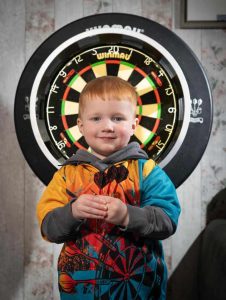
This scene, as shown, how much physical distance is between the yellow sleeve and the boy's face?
16 cm

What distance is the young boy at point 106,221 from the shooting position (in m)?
1.10

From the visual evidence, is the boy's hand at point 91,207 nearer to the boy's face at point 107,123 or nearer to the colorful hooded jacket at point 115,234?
the colorful hooded jacket at point 115,234

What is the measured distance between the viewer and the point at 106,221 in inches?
42.0

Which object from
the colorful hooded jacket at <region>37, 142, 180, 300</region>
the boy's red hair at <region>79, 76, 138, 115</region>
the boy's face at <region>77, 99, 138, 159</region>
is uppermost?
the boy's red hair at <region>79, 76, 138, 115</region>

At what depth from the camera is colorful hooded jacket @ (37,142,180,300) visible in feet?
3.65

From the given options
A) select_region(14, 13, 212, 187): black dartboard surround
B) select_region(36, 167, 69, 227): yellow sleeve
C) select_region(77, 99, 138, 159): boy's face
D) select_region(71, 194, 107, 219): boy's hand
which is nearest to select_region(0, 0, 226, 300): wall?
select_region(14, 13, 212, 187): black dartboard surround

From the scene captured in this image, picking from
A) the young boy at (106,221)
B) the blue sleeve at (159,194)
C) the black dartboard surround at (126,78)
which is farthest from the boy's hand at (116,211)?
the black dartboard surround at (126,78)

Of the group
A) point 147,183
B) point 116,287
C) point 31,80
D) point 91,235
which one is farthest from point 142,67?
point 116,287

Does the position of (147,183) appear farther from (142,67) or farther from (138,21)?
(138,21)

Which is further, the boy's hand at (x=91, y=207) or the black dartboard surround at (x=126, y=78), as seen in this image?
the black dartboard surround at (x=126, y=78)

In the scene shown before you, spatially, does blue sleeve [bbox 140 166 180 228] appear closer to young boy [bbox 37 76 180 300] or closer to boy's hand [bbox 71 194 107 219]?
young boy [bbox 37 76 180 300]

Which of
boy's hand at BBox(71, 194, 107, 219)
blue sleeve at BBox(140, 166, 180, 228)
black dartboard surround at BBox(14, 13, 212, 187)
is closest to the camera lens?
boy's hand at BBox(71, 194, 107, 219)

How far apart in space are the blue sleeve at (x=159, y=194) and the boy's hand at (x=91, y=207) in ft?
0.57

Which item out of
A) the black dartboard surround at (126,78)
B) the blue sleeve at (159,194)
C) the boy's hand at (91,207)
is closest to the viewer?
the boy's hand at (91,207)
